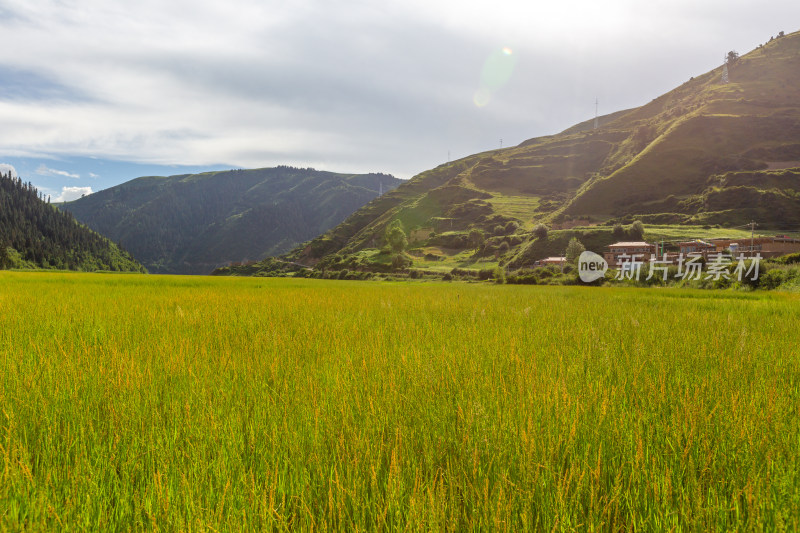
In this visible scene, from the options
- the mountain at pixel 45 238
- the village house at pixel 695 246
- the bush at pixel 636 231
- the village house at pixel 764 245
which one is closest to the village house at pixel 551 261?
the village house at pixel 695 246

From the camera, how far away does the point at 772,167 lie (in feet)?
353

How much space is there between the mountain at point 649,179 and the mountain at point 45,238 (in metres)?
74.8

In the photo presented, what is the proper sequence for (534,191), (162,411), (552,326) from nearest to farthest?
1. (162,411)
2. (552,326)
3. (534,191)

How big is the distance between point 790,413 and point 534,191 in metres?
167

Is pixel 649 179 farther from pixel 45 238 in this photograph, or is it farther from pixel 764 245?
pixel 45 238

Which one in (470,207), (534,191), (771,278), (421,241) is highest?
(534,191)

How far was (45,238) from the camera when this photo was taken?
127 m

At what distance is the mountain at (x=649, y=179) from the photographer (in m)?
93.8


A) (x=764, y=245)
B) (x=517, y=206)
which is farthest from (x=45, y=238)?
(x=764, y=245)

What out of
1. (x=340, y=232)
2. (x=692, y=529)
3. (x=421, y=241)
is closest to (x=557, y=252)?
(x=421, y=241)

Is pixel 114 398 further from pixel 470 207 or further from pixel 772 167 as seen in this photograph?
pixel 772 167

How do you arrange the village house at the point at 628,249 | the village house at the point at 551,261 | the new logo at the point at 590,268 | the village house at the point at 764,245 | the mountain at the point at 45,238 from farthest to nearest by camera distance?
the mountain at the point at 45,238, the village house at the point at 628,249, the village house at the point at 551,261, the village house at the point at 764,245, the new logo at the point at 590,268

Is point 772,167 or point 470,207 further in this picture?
point 470,207

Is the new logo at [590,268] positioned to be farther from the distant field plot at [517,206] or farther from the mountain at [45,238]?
the mountain at [45,238]
